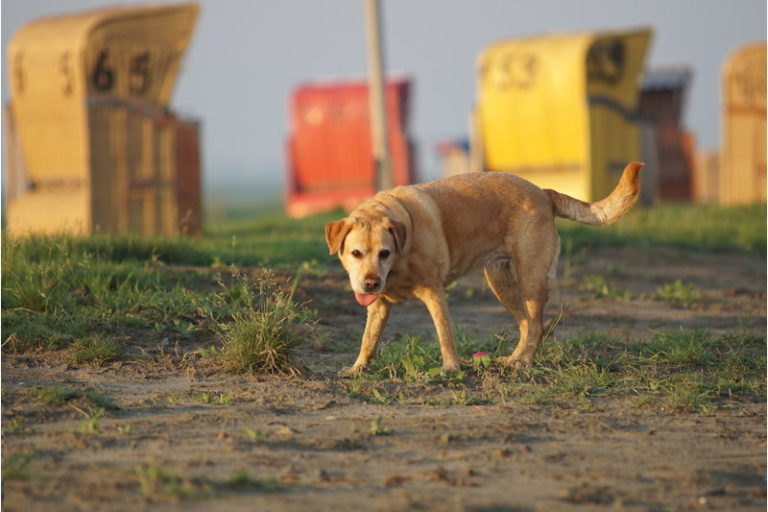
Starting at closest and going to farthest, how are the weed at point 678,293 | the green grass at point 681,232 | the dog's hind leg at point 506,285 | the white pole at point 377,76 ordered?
1. the dog's hind leg at point 506,285
2. the weed at point 678,293
3. the green grass at point 681,232
4. the white pole at point 377,76

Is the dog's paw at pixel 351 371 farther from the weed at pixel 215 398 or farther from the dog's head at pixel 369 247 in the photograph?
the weed at pixel 215 398

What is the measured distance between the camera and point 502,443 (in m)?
5.08

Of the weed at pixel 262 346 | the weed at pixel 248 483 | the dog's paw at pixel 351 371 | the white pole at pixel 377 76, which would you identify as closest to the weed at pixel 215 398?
the weed at pixel 262 346

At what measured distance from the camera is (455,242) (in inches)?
267

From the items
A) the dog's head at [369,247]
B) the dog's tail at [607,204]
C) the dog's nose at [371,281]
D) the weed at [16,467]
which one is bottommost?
the weed at [16,467]

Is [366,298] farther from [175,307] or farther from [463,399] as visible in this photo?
[175,307]

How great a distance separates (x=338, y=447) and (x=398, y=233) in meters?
1.68

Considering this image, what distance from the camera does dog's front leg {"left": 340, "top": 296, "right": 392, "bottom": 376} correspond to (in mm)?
6758

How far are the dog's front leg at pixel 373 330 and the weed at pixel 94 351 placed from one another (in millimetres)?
1443

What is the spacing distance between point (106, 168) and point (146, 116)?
965 millimetres

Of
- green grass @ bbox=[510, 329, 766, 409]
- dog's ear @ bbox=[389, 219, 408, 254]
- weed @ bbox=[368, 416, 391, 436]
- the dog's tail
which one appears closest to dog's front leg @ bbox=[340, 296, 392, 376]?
dog's ear @ bbox=[389, 219, 408, 254]

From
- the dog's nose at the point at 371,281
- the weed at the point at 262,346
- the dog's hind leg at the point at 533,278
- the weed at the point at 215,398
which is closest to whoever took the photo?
the weed at the point at 215,398

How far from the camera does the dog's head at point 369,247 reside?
20.4ft

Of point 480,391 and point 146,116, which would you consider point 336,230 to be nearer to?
point 480,391
